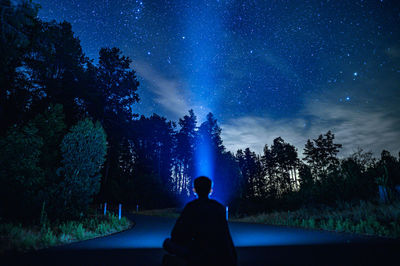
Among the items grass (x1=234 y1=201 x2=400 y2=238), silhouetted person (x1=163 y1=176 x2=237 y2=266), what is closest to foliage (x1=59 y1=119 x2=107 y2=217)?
silhouetted person (x1=163 y1=176 x2=237 y2=266)

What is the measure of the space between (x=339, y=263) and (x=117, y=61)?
34316 mm

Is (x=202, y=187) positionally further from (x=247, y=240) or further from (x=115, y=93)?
(x=115, y=93)

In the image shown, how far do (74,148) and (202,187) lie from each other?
11902mm

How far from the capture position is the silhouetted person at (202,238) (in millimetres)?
2359

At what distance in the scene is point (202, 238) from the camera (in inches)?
97.6

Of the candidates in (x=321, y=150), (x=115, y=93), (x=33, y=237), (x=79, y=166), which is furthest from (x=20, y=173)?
(x=321, y=150)

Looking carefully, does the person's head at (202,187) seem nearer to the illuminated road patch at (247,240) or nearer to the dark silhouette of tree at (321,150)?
the illuminated road patch at (247,240)

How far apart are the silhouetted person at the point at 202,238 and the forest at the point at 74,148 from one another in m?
9.75

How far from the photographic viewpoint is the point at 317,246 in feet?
26.3

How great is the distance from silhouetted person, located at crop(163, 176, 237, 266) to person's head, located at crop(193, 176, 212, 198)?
0.11 metres

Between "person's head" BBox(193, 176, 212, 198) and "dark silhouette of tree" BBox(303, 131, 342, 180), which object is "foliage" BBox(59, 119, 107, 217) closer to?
"person's head" BBox(193, 176, 212, 198)

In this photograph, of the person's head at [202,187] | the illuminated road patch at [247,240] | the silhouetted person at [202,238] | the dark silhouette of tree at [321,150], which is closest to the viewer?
the silhouetted person at [202,238]

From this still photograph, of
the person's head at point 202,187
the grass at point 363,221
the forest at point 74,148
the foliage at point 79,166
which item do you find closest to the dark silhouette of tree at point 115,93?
the forest at point 74,148

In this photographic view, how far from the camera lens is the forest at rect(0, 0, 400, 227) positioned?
10492 mm
